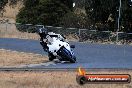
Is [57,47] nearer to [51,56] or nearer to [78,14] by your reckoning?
[51,56]

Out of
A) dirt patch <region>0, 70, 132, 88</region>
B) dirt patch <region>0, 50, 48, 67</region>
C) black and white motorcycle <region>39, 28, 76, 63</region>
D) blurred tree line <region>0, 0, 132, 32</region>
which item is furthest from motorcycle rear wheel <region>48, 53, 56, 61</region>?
blurred tree line <region>0, 0, 132, 32</region>

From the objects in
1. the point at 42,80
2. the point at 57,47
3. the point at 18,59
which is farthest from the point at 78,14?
the point at 42,80

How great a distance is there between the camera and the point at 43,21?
150 ft

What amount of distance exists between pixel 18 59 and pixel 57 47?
2947 mm

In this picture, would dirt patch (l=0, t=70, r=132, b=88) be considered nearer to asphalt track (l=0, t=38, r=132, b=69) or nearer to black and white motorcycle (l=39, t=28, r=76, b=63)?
asphalt track (l=0, t=38, r=132, b=69)

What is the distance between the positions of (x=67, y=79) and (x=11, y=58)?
31.3 feet

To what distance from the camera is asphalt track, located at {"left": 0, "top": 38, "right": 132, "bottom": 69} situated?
74.4 feet

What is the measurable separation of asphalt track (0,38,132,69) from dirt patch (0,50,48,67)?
153 centimetres

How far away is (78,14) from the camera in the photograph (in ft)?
147

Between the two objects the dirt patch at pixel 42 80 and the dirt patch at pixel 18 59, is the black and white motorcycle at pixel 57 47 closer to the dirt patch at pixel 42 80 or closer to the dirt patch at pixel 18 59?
the dirt patch at pixel 18 59

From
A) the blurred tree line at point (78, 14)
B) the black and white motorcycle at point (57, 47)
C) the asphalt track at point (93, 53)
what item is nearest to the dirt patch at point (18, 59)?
the black and white motorcycle at point (57, 47)

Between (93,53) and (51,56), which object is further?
(93,53)

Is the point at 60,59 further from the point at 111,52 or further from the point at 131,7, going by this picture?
the point at 131,7

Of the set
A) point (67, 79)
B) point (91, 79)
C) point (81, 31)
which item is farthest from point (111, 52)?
point (91, 79)
